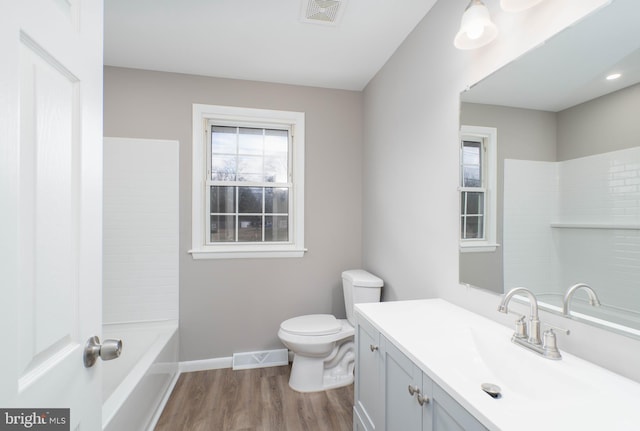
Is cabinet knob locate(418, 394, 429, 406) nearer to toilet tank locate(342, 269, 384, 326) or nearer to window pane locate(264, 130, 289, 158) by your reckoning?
toilet tank locate(342, 269, 384, 326)

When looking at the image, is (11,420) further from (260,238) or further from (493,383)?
(260,238)

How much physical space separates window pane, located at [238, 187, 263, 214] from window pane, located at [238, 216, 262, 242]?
0.21ft

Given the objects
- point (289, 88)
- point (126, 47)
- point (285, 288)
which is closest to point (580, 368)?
point (285, 288)

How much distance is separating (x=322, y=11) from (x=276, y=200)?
4.85 ft

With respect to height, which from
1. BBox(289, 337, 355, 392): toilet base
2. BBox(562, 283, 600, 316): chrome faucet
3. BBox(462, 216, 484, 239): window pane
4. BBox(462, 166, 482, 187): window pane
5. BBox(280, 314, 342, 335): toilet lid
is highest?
BBox(462, 166, 482, 187): window pane

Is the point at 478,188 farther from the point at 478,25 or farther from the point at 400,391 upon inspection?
the point at 400,391

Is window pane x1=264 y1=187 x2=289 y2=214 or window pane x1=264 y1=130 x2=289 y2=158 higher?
window pane x1=264 y1=130 x2=289 y2=158

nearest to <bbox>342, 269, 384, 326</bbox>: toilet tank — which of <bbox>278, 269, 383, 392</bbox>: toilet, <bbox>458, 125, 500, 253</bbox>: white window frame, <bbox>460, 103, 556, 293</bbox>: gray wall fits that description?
<bbox>278, 269, 383, 392</bbox>: toilet

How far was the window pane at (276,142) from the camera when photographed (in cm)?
262

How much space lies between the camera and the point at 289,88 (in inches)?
100

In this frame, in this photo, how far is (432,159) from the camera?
1633 millimetres

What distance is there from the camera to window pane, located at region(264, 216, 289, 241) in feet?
8.55

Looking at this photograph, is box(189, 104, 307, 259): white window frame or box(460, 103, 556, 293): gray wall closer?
box(460, 103, 556, 293): gray wall

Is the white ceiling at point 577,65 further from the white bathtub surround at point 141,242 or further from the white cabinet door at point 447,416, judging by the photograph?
the white bathtub surround at point 141,242
